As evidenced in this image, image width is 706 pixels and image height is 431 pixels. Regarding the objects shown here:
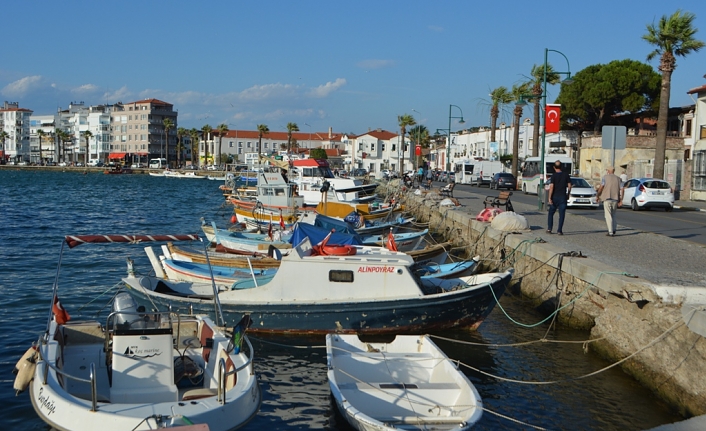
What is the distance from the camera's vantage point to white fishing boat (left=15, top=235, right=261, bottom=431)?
739 centimetres

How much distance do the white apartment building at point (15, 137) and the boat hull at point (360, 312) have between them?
191682 mm

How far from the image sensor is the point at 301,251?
47.1ft

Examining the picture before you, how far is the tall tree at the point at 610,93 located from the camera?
69.6 m

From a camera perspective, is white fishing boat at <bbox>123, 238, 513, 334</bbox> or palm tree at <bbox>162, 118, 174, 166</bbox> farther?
palm tree at <bbox>162, 118, 174, 166</bbox>

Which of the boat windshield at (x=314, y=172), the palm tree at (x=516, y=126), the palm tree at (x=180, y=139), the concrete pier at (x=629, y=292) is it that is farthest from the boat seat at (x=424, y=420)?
the palm tree at (x=180, y=139)

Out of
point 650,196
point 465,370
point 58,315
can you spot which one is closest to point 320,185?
point 650,196

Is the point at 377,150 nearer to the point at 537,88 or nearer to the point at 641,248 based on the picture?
the point at 537,88

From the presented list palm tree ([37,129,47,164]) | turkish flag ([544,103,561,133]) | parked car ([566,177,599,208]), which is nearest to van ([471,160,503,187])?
parked car ([566,177,599,208])

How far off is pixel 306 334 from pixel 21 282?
11418 mm

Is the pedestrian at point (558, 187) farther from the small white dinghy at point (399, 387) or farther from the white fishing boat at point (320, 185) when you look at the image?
the white fishing boat at point (320, 185)

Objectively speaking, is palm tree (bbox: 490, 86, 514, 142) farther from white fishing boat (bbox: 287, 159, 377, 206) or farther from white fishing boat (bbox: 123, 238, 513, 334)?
white fishing boat (bbox: 123, 238, 513, 334)

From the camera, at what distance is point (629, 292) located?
37.1 feet

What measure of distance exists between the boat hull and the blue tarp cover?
14.0ft

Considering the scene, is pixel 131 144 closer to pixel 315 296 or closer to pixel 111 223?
pixel 111 223
